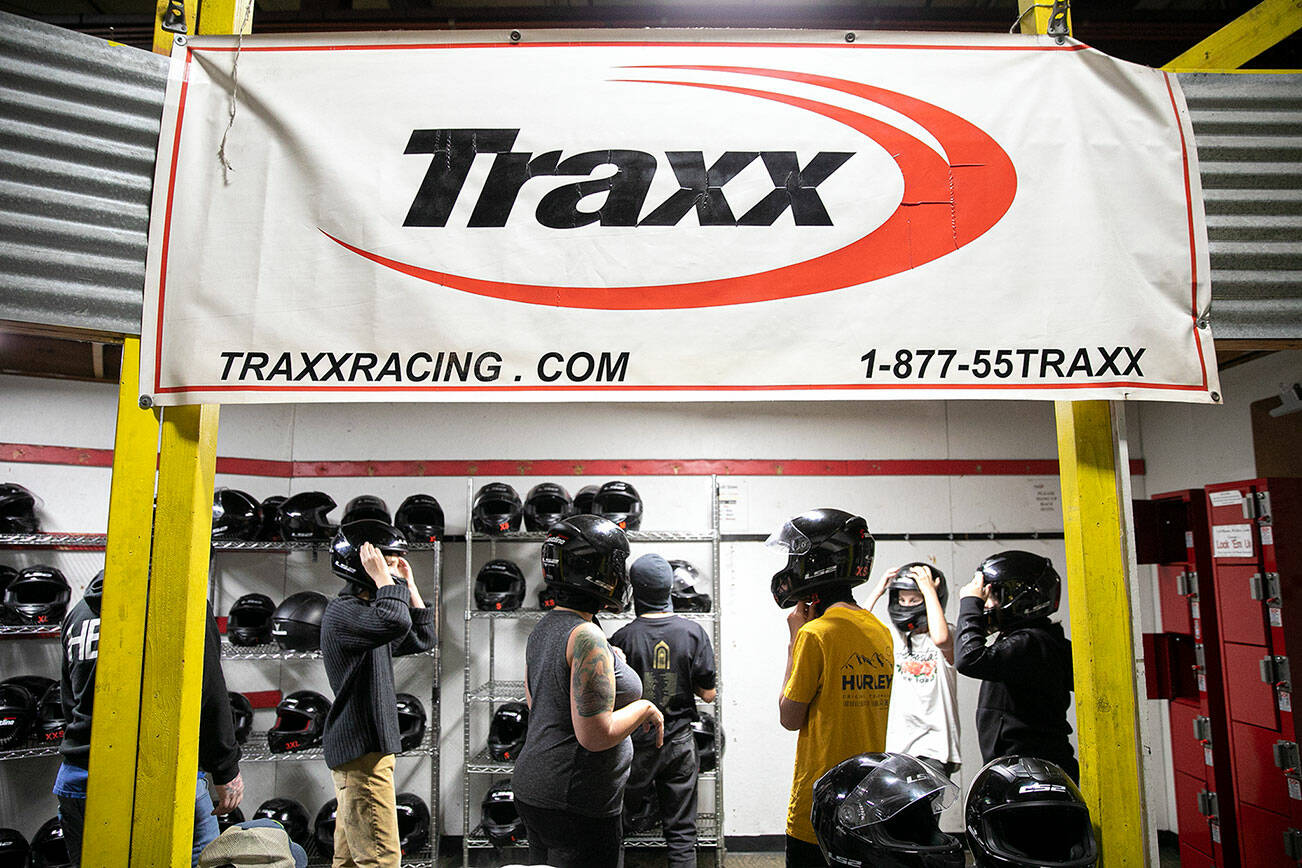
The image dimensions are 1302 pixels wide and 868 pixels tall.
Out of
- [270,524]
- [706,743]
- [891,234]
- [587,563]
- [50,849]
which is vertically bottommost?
[50,849]

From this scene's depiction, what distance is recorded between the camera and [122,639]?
1617 mm

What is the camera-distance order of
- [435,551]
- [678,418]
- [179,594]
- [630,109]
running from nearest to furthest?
1. [179,594]
2. [630,109]
3. [435,551]
4. [678,418]

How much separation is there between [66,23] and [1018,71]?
4826 mm

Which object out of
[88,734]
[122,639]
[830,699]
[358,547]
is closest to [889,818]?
[830,699]

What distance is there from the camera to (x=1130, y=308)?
1.69 m

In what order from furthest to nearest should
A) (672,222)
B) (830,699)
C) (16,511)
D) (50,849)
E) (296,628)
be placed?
(296,628), (16,511), (50,849), (830,699), (672,222)

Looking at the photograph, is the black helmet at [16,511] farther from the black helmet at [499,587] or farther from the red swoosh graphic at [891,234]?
the red swoosh graphic at [891,234]

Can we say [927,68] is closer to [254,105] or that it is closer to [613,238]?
[613,238]

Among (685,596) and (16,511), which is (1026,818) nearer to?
(685,596)

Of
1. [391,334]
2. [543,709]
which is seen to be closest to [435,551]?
[543,709]

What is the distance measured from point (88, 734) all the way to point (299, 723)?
219 centimetres

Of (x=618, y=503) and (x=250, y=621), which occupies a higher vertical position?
(x=618, y=503)

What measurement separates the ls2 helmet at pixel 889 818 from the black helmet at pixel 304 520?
440 cm

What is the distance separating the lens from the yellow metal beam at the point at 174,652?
1.60 meters
